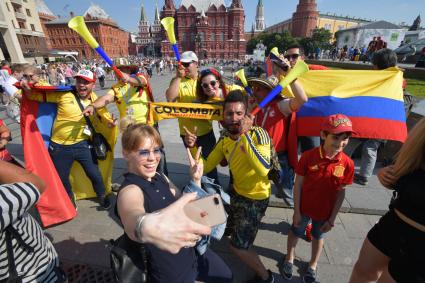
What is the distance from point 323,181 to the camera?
2078 millimetres

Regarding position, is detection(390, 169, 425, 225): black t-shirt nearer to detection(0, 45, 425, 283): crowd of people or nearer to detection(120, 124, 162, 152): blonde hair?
detection(0, 45, 425, 283): crowd of people

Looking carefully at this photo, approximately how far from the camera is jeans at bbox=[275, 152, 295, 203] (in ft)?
10.6

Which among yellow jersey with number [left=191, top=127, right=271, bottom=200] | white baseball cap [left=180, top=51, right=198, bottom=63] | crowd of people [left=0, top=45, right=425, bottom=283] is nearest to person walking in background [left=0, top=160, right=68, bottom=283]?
crowd of people [left=0, top=45, right=425, bottom=283]

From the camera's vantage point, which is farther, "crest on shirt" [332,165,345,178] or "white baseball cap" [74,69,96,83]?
"white baseball cap" [74,69,96,83]

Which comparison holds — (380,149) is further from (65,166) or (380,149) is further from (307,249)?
(65,166)

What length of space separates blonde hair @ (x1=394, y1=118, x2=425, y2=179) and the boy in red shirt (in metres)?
0.55

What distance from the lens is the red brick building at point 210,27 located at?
70688 millimetres

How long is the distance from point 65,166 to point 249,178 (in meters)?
2.74

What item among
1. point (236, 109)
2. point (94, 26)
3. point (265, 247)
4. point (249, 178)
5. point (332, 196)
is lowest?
point (265, 247)

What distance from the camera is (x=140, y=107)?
320 centimetres

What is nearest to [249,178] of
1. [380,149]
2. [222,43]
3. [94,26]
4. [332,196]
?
[332,196]

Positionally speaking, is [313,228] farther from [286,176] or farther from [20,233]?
[20,233]

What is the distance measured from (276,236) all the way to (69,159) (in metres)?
3.13

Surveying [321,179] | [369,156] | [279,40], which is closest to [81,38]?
[279,40]
